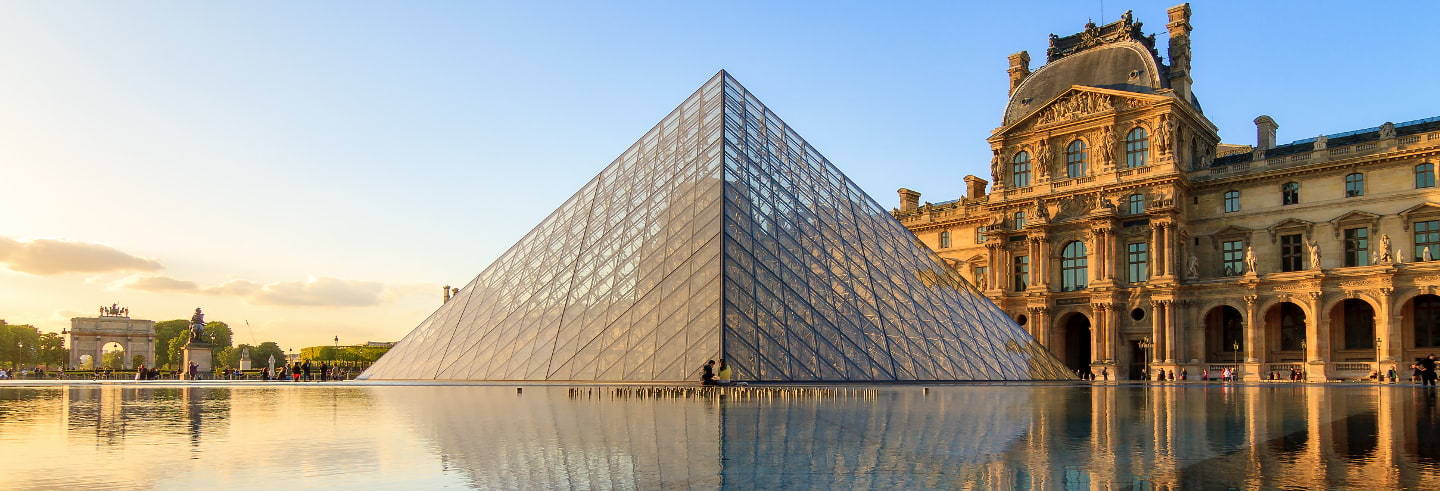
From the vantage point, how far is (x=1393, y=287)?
133 ft

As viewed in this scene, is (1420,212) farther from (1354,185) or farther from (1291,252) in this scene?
(1291,252)

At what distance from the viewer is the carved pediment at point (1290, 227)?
144ft

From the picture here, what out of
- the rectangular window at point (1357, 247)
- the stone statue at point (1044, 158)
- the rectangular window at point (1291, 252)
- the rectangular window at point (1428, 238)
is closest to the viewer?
the rectangular window at point (1428, 238)

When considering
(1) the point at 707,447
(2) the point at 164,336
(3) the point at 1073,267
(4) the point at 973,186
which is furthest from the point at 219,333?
(1) the point at 707,447

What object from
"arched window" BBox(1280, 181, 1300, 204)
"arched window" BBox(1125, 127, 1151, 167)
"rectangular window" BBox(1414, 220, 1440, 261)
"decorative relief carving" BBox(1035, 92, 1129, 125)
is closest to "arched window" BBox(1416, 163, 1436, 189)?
"rectangular window" BBox(1414, 220, 1440, 261)

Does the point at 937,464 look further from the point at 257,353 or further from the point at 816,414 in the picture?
the point at 257,353

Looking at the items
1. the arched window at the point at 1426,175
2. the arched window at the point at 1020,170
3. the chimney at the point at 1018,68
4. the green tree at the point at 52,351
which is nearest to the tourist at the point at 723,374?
the arched window at the point at 1426,175

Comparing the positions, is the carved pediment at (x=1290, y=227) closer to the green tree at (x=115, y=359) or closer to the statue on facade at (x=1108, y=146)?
the statue on facade at (x=1108, y=146)

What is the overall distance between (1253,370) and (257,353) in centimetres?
10903

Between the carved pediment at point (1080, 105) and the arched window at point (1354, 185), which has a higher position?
the carved pediment at point (1080, 105)

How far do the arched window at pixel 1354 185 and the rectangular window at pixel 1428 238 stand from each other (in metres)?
2.45

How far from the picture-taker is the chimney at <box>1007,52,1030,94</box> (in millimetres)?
55719

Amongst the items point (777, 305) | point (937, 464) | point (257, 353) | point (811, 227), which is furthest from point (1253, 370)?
point (257, 353)

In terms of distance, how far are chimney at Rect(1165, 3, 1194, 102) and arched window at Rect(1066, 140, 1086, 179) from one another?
15.4ft
